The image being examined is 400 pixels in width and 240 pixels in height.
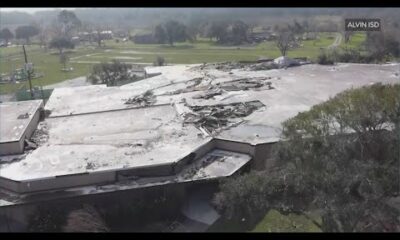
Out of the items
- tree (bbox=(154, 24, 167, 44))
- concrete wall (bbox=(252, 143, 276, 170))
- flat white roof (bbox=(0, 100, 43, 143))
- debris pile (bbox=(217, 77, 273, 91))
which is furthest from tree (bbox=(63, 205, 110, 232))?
tree (bbox=(154, 24, 167, 44))

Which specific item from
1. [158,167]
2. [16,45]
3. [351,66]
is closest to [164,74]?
[351,66]

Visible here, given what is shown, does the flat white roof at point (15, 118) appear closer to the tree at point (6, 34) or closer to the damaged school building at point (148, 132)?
the damaged school building at point (148, 132)

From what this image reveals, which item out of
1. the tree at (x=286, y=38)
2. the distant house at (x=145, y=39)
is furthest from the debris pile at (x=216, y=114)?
the distant house at (x=145, y=39)

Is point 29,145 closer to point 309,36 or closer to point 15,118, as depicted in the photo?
point 15,118

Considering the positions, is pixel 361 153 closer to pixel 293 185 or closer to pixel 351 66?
pixel 293 185

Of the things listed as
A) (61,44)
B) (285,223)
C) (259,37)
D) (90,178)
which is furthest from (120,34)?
(285,223)
